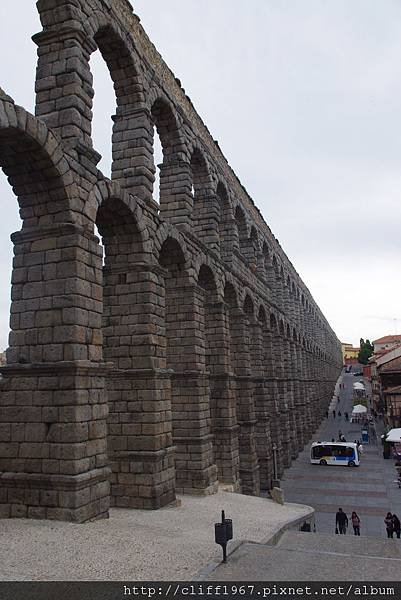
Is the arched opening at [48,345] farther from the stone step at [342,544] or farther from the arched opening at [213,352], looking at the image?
the arched opening at [213,352]

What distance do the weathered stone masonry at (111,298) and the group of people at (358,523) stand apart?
4097 millimetres

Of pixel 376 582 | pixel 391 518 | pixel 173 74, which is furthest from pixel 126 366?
pixel 173 74

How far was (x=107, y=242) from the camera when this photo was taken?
14180 mm

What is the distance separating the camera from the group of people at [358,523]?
53.4ft

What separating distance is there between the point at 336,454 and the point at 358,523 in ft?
49.4

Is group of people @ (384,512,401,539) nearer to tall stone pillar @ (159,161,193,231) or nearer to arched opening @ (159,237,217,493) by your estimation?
arched opening @ (159,237,217,493)

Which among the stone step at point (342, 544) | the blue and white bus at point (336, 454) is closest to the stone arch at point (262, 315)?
the blue and white bus at point (336, 454)

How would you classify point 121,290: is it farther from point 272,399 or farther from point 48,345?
point 272,399

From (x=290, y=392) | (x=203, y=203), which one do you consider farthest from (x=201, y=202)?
(x=290, y=392)

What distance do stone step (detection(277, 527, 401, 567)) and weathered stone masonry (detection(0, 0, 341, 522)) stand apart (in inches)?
147

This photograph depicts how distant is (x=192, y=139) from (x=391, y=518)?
16.0m

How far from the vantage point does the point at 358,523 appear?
17406mm

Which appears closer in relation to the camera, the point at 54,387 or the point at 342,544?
the point at 54,387

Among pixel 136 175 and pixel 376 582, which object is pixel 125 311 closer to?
pixel 136 175
